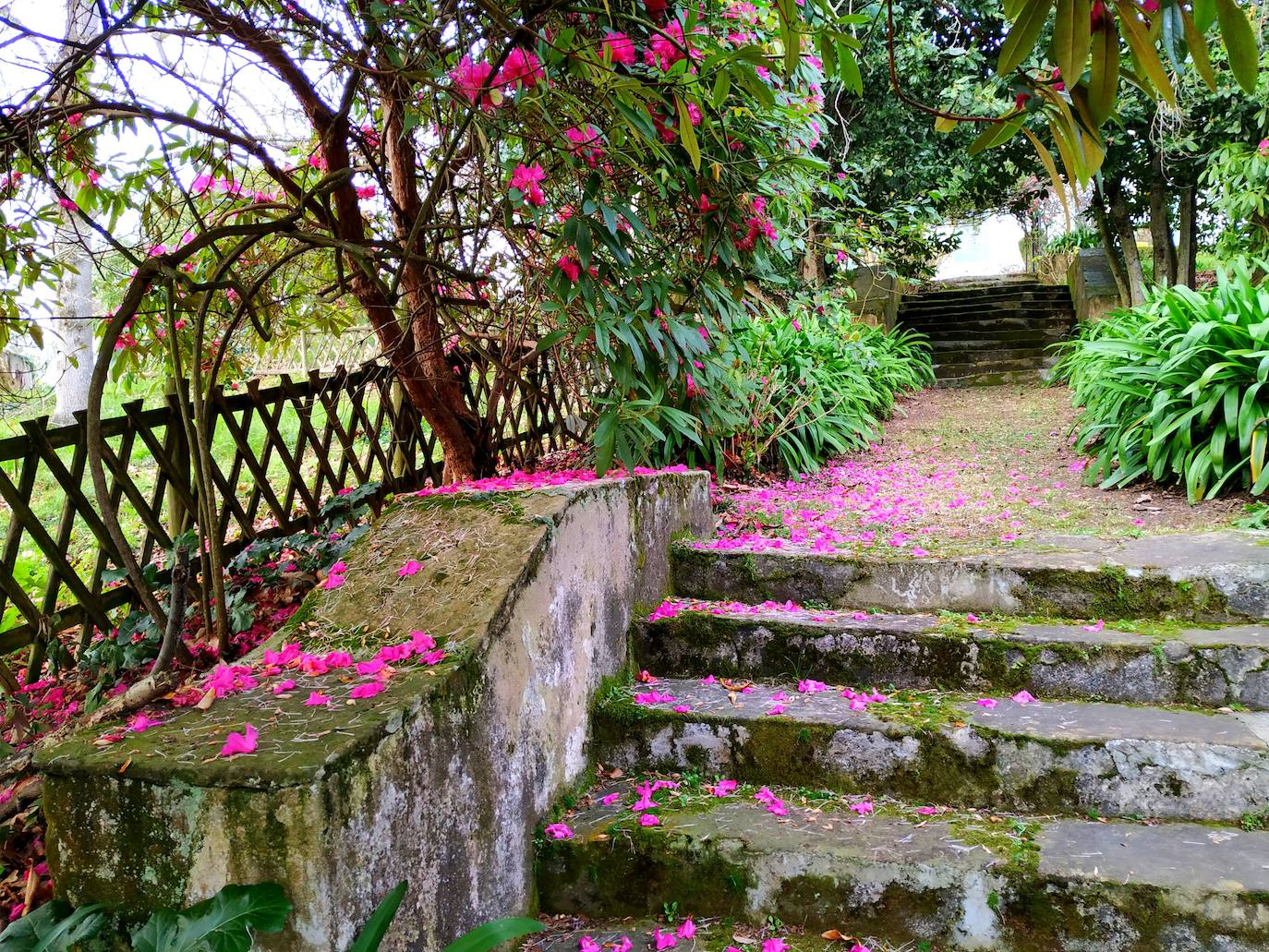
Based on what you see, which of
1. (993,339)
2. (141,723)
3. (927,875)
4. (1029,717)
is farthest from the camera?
(993,339)

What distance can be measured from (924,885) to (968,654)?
2.61ft

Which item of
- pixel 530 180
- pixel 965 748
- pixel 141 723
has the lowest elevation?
pixel 965 748

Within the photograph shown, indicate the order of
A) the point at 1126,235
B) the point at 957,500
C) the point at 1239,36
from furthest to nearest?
the point at 1126,235, the point at 957,500, the point at 1239,36

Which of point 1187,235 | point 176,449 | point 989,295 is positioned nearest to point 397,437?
point 176,449

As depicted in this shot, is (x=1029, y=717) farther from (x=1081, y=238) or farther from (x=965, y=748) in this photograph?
(x=1081, y=238)

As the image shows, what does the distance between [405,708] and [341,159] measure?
85.2 inches

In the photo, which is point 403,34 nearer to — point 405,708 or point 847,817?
point 405,708

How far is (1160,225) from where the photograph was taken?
27.2 ft

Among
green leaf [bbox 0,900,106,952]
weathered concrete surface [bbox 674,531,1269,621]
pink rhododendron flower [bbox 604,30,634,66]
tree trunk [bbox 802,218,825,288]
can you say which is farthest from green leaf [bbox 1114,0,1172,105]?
tree trunk [bbox 802,218,825,288]

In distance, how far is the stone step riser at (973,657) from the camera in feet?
7.20

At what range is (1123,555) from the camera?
2729mm

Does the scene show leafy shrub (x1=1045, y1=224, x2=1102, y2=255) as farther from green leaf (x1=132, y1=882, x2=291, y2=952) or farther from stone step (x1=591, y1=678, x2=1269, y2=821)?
green leaf (x1=132, y1=882, x2=291, y2=952)

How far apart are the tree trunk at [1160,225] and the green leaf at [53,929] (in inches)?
367

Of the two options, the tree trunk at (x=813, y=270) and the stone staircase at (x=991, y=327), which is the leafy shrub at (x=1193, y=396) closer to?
the tree trunk at (x=813, y=270)
